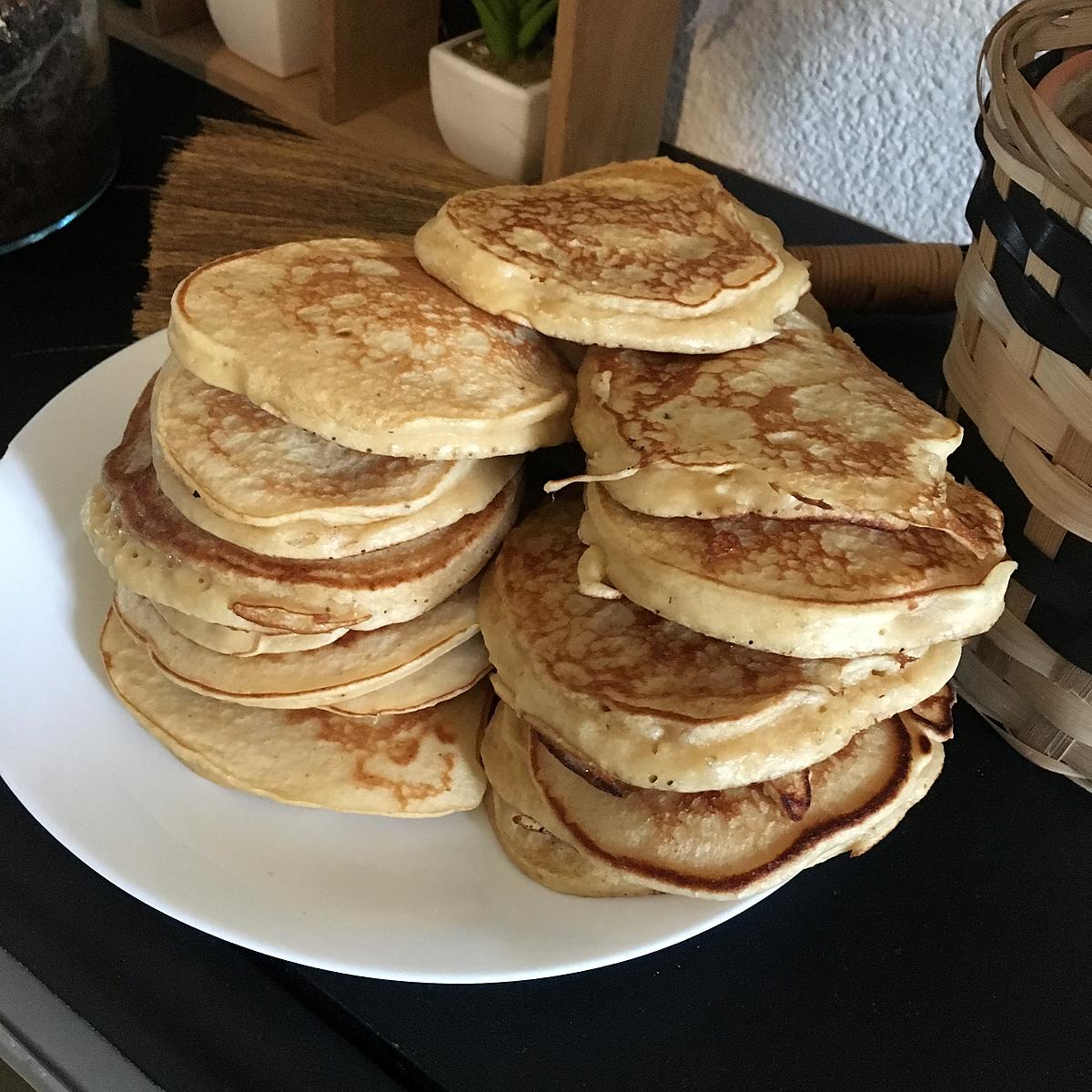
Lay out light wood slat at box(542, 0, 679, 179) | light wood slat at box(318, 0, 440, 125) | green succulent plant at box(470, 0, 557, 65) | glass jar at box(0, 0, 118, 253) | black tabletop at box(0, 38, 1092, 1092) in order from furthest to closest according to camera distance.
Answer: light wood slat at box(318, 0, 440, 125) < green succulent plant at box(470, 0, 557, 65) < light wood slat at box(542, 0, 679, 179) < glass jar at box(0, 0, 118, 253) < black tabletop at box(0, 38, 1092, 1092)

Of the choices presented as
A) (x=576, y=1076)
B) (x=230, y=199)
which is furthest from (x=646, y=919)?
(x=230, y=199)

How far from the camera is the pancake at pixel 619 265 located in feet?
2.79

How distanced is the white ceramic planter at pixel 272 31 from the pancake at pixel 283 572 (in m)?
1.32

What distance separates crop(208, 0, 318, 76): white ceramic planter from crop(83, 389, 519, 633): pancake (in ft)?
4.34

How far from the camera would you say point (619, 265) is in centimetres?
90

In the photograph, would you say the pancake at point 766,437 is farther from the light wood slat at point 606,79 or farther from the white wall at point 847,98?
the white wall at point 847,98

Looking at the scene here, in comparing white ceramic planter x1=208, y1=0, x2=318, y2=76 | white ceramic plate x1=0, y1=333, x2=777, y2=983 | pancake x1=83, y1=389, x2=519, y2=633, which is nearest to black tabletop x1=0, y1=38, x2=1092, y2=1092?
white ceramic plate x1=0, y1=333, x2=777, y2=983

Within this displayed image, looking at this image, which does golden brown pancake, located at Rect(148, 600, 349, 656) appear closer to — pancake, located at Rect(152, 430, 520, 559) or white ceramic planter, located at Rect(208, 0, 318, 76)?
pancake, located at Rect(152, 430, 520, 559)

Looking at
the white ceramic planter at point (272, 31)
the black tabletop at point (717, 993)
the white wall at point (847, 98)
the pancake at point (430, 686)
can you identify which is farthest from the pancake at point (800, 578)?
→ the white ceramic planter at point (272, 31)

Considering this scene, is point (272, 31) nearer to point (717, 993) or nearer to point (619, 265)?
point (619, 265)

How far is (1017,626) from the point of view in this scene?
0.96m

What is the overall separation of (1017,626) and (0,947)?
2.93 feet

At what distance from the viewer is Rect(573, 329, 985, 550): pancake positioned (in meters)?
0.75

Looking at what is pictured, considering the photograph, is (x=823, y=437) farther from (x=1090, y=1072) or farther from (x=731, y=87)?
→ (x=731, y=87)
